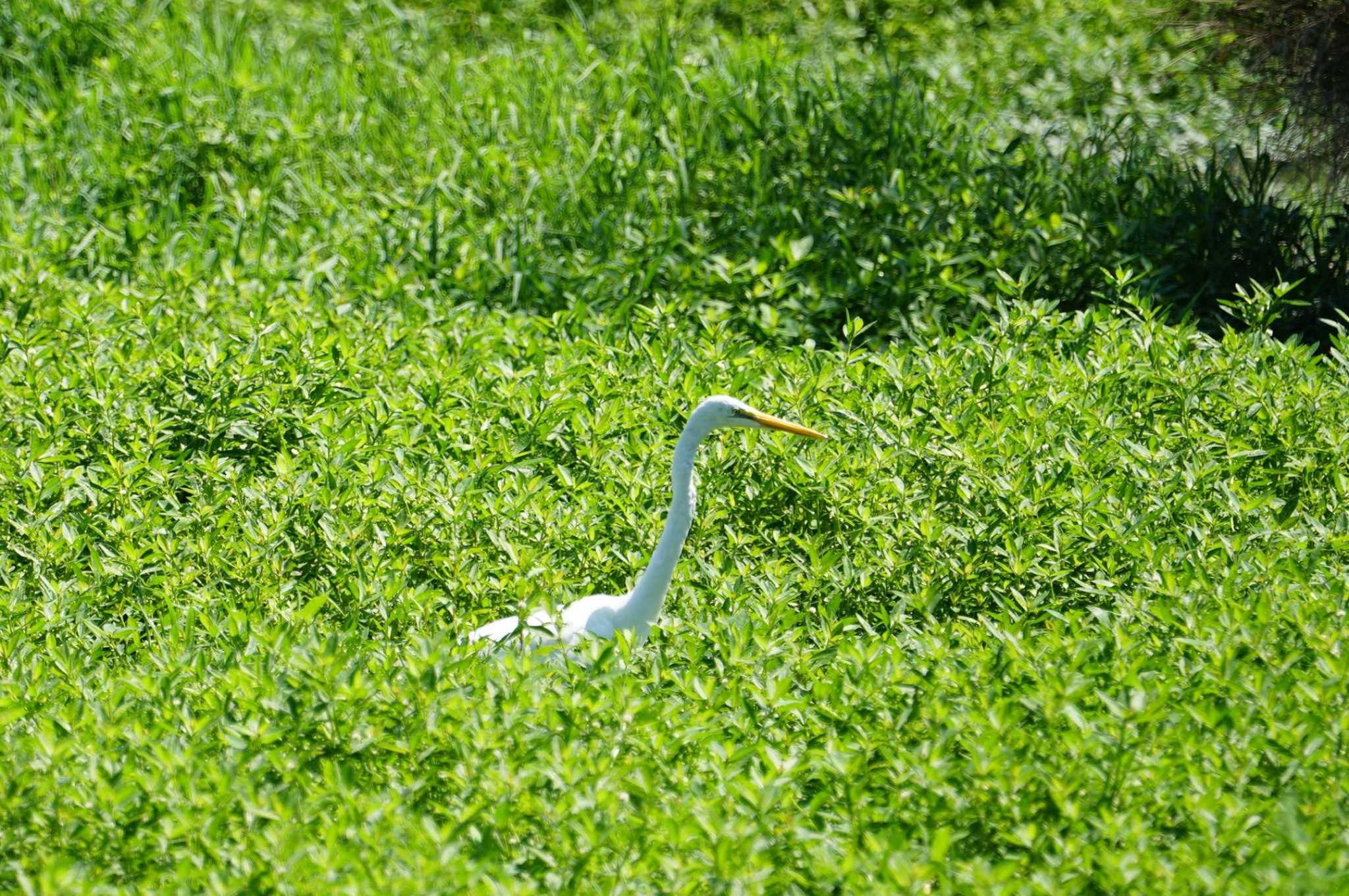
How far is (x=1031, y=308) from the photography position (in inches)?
206

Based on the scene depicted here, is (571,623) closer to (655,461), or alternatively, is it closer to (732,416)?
(732,416)

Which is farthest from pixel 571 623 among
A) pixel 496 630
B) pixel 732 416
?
pixel 732 416

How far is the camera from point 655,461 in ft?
15.0

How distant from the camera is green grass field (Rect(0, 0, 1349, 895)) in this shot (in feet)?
9.45

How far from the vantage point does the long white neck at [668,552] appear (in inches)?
147

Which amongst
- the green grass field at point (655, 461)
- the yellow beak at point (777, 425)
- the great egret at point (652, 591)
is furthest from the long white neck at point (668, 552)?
the yellow beak at point (777, 425)

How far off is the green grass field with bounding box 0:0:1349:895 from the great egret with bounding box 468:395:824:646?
95 millimetres

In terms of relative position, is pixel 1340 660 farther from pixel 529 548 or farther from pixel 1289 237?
pixel 1289 237

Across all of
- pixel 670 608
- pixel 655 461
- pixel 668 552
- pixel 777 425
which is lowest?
pixel 670 608

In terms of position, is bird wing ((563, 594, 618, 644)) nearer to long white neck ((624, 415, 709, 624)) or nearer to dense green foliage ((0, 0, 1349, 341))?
long white neck ((624, 415, 709, 624))

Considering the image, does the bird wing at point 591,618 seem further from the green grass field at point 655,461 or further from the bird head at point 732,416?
the bird head at point 732,416

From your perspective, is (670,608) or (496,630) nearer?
(496,630)

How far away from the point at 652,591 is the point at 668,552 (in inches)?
4.4

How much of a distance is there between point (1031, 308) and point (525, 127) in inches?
117
